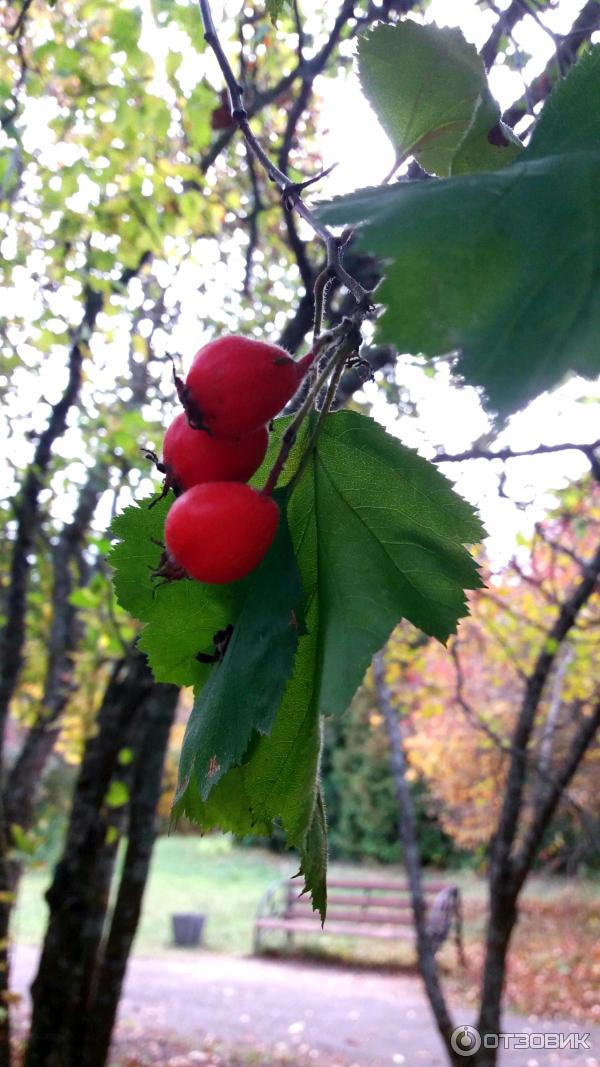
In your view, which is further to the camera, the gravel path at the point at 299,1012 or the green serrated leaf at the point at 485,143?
the gravel path at the point at 299,1012

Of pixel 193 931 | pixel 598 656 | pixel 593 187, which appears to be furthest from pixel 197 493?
pixel 193 931

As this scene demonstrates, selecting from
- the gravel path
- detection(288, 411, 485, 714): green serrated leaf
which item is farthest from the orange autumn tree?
detection(288, 411, 485, 714): green serrated leaf

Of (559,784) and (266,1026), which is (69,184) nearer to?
(559,784)

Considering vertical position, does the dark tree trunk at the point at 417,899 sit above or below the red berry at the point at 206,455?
below

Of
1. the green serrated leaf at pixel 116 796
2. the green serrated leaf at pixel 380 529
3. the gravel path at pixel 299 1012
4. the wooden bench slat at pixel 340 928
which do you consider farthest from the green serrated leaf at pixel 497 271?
the wooden bench slat at pixel 340 928

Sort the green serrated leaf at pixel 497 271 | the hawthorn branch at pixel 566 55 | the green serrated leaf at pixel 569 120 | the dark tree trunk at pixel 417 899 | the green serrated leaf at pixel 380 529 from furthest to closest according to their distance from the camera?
1. the dark tree trunk at pixel 417 899
2. the hawthorn branch at pixel 566 55
3. the green serrated leaf at pixel 380 529
4. the green serrated leaf at pixel 569 120
5. the green serrated leaf at pixel 497 271

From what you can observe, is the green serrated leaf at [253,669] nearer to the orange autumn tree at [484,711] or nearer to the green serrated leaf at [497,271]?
the green serrated leaf at [497,271]

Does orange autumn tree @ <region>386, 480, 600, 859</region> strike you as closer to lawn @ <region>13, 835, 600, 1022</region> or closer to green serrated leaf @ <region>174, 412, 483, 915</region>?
lawn @ <region>13, 835, 600, 1022</region>
